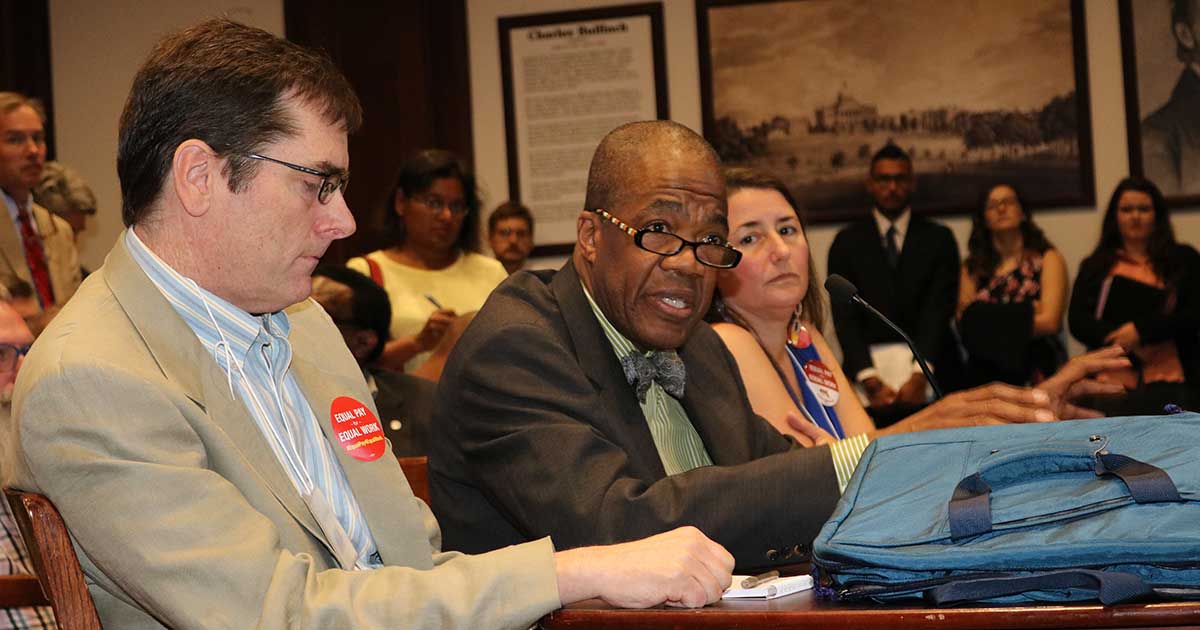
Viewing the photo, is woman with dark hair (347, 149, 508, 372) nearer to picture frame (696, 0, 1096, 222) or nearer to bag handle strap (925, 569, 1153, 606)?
picture frame (696, 0, 1096, 222)

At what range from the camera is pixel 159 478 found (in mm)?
1503

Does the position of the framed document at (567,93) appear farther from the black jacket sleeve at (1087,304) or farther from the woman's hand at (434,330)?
the woman's hand at (434,330)

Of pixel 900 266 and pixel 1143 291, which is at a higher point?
pixel 900 266

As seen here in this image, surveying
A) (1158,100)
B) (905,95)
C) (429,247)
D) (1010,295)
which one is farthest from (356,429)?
(1158,100)

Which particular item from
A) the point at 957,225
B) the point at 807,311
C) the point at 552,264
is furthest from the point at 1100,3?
the point at 807,311

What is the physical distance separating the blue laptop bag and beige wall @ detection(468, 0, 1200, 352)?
6.32 m

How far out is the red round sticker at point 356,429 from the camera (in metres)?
1.92

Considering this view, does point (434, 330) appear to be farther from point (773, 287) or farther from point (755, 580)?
point (755, 580)

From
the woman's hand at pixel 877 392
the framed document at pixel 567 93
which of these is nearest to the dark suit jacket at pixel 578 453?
the woman's hand at pixel 877 392

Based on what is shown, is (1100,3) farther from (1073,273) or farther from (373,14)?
(373,14)

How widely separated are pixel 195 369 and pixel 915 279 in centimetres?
609

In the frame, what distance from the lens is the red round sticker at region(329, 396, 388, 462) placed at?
75.5 inches

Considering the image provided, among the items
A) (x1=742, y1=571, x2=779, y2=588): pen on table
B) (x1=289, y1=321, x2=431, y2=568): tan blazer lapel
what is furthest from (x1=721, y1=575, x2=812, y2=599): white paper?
(x1=289, y1=321, x2=431, y2=568): tan blazer lapel

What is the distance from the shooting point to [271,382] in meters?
1.86
